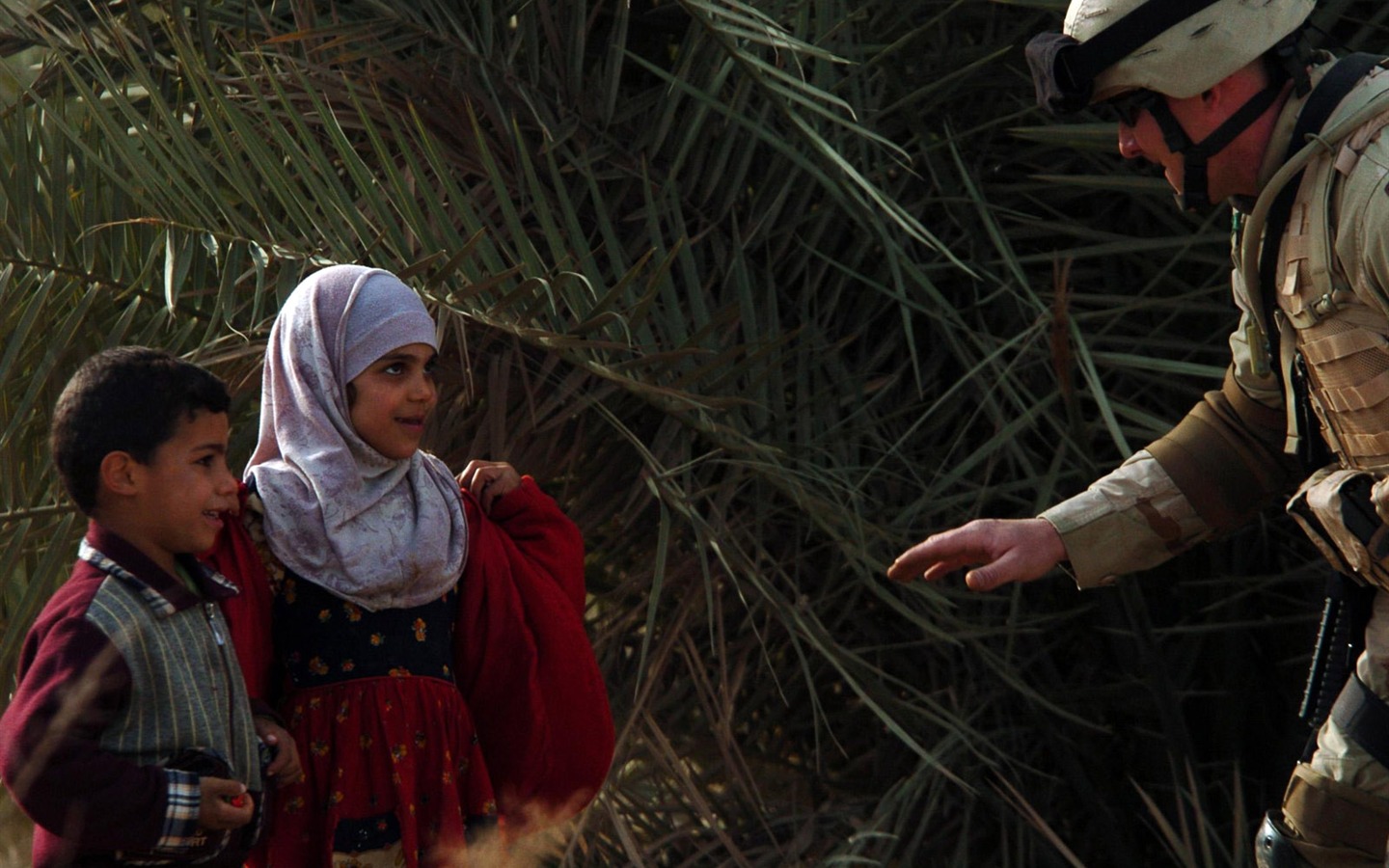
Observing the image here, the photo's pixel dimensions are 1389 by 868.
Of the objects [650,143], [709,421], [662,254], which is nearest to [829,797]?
[709,421]

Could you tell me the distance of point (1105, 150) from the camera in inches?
110

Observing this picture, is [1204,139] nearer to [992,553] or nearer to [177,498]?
[992,553]

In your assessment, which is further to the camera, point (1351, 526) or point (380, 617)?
point (380, 617)

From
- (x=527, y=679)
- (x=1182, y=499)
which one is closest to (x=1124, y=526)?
(x=1182, y=499)

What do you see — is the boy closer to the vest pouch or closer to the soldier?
the soldier

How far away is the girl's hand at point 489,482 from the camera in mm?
2045

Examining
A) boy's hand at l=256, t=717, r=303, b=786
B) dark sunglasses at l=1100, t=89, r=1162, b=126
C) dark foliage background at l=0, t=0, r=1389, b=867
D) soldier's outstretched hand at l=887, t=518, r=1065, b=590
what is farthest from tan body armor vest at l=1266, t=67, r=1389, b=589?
boy's hand at l=256, t=717, r=303, b=786

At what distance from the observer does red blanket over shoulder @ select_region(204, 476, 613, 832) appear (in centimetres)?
197

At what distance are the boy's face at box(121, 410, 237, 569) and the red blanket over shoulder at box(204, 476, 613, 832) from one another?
0.36 meters

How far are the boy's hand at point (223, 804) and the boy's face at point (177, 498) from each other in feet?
0.79

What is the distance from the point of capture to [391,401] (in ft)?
6.15

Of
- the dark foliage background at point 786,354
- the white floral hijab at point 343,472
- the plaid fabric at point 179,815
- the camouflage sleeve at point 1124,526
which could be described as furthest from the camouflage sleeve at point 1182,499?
the plaid fabric at point 179,815

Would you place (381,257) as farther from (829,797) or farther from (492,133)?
(829,797)

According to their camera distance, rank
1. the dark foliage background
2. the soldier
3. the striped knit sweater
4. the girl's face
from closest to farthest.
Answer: the striped knit sweater → the soldier → the girl's face → the dark foliage background
